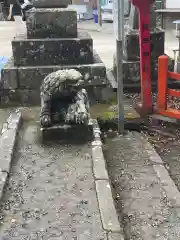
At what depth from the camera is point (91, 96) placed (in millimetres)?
5820

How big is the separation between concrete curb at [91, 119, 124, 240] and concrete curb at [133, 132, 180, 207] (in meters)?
0.54

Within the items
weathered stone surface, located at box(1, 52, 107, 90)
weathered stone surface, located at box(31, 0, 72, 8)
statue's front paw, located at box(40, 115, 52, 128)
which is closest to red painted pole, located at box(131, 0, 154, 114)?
weathered stone surface, located at box(1, 52, 107, 90)

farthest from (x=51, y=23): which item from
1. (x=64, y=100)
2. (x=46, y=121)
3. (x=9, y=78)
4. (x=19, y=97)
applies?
(x=46, y=121)

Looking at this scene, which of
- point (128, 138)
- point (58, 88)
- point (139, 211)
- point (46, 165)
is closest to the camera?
point (139, 211)

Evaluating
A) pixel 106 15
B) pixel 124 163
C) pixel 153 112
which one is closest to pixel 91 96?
pixel 153 112

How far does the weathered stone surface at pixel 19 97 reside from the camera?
5832 mm

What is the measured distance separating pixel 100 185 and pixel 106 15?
18562 millimetres

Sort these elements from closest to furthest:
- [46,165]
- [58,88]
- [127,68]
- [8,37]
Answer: [46,165]
[58,88]
[127,68]
[8,37]

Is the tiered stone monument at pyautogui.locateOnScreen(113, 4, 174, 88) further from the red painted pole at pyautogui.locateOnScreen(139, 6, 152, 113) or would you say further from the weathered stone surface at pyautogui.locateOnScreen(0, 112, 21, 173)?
the weathered stone surface at pyautogui.locateOnScreen(0, 112, 21, 173)

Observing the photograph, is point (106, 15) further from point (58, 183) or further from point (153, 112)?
point (58, 183)

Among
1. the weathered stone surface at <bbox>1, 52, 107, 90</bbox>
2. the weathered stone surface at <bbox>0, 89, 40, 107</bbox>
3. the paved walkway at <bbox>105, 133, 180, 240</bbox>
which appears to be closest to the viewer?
the paved walkway at <bbox>105, 133, 180, 240</bbox>

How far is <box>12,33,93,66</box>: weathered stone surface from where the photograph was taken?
18.6 ft

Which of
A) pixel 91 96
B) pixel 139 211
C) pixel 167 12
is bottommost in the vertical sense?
pixel 139 211

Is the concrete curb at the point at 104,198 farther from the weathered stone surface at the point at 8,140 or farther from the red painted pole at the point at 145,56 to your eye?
the red painted pole at the point at 145,56
